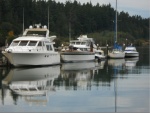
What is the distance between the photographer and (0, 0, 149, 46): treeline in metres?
109

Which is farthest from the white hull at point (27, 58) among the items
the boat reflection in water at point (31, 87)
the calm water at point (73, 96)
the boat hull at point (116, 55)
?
the boat hull at point (116, 55)

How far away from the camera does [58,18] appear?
140 m

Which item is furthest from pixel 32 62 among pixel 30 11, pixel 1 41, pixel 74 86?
pixel 30 11

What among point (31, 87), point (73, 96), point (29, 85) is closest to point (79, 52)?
point (29, 85)

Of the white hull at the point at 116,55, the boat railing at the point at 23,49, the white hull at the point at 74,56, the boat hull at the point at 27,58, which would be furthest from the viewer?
the white hull at the point at 116,55

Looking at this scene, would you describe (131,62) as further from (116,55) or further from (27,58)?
(27,58)

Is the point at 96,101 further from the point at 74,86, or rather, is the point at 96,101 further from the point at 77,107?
the point at 74,86

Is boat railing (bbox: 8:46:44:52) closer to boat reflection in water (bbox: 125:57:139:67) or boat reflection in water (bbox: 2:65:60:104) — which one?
boat reflection in water (bbox: 2:65:60:104)

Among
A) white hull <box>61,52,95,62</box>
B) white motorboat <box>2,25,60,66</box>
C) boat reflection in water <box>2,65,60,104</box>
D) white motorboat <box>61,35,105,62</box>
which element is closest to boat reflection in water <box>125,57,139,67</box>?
white motorboat <box>61,35,105,62</box>

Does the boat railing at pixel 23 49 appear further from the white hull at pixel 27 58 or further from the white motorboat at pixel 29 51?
the white hull at pixel 27 58

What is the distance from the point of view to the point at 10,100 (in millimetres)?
18625

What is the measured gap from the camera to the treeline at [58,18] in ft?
358

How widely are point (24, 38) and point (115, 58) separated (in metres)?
26.3

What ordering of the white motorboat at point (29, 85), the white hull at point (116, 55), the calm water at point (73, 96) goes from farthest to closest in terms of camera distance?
the white hull at point (116, 55), the white motorboat at point (29, 85), the calm water at point (73, 96)
